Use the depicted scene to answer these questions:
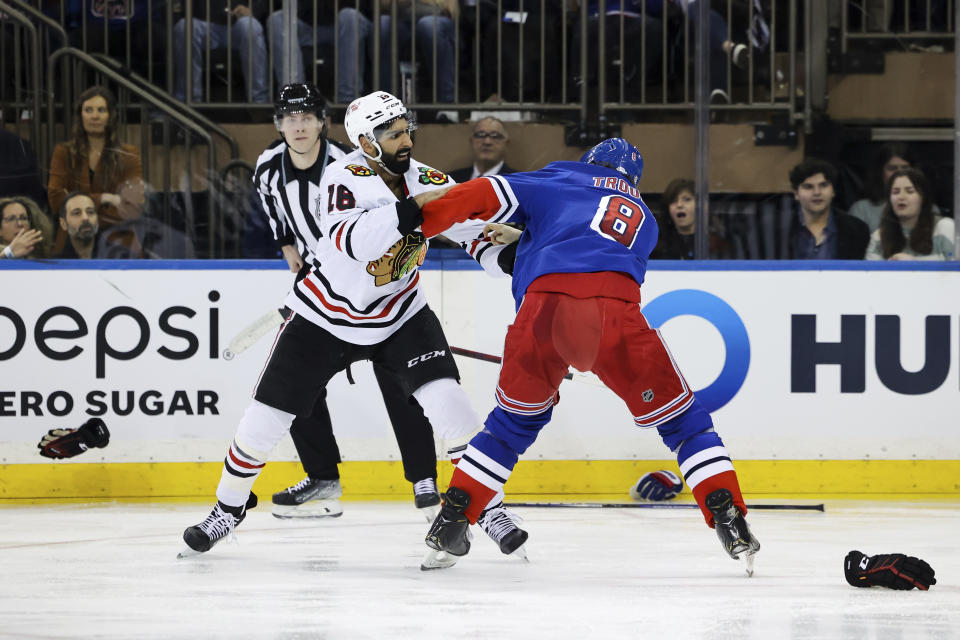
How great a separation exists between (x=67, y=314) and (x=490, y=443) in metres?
2.38

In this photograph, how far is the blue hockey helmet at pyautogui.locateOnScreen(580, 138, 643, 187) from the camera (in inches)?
140

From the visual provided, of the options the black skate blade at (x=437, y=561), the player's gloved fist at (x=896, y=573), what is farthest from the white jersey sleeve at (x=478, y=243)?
Answer: the player's gloved fist at (x=896, y=573)

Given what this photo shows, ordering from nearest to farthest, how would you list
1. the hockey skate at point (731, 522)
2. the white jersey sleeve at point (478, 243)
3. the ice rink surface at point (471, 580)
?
the ice rink surface at point (471, 580), the hockey skate at point (731, 522), the white jersey sleeve at point (478, 243)

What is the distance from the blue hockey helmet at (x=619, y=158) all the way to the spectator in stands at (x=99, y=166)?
7.82 ft

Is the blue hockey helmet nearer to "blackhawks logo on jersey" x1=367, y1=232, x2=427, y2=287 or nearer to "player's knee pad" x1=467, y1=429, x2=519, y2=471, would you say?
"blackhawks logo on jersey" x1=367, y1=232, x2=427, y2=287

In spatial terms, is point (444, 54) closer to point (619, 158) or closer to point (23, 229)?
point (23, 229)

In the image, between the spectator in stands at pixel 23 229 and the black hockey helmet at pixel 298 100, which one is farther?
the spectator in stands at pixel 23 229

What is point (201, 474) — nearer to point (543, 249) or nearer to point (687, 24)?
point (543, 249)

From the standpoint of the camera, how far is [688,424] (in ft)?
11.1

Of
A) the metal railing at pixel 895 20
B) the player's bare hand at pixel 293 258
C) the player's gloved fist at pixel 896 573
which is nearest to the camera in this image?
the player's gloved fist at pixel 896 573

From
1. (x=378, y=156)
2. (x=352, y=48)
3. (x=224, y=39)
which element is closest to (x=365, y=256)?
(x=378, y=156)

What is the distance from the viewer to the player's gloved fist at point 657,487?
16.8 feet

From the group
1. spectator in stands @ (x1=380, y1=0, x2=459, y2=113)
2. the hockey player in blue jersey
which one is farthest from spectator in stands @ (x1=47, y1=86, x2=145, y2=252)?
the hockey player in blue jersey

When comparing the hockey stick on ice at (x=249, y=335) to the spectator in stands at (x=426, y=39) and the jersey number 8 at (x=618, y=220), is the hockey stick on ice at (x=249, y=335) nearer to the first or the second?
the spectator in stands at (x=426, y=39)
